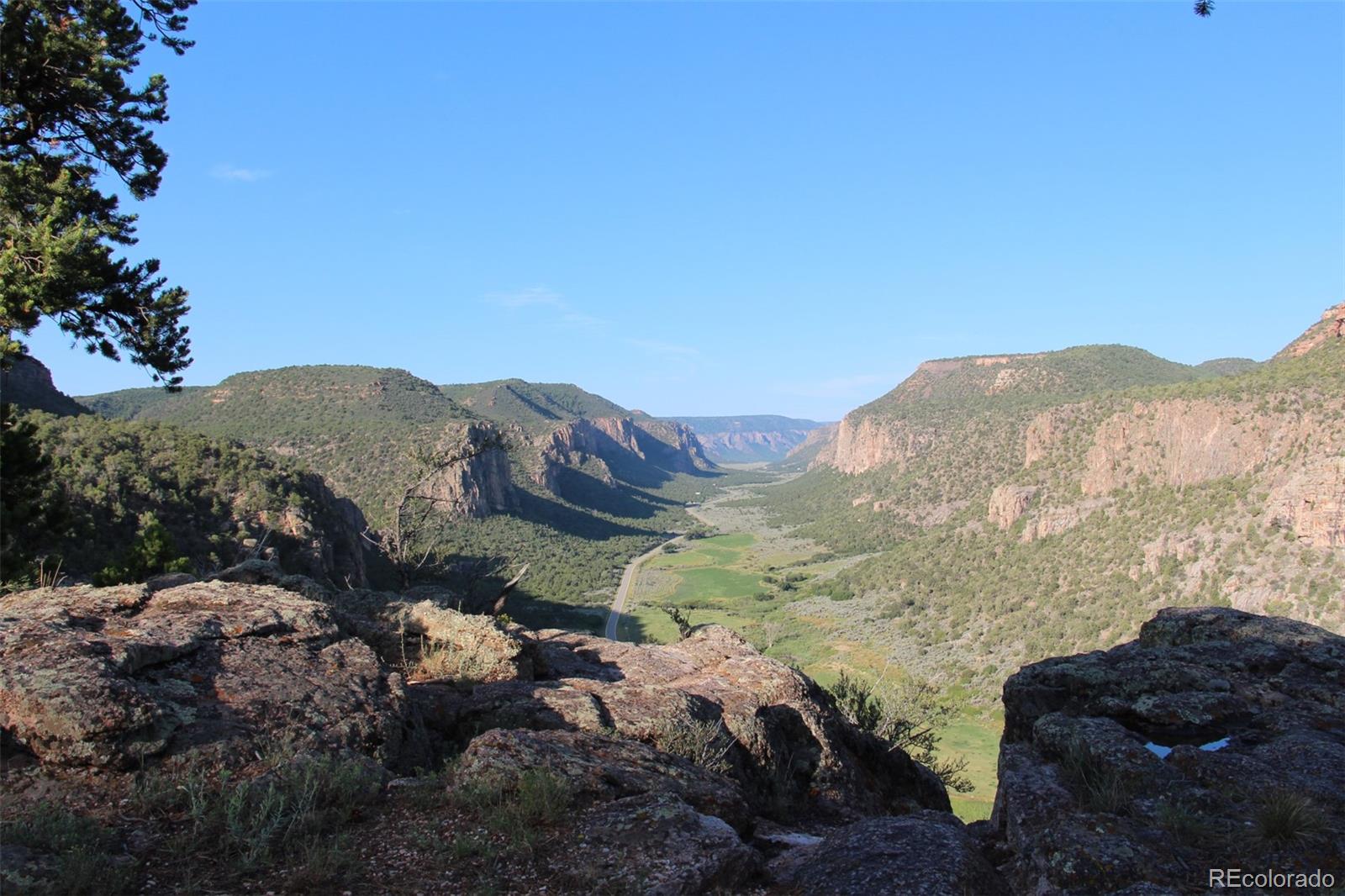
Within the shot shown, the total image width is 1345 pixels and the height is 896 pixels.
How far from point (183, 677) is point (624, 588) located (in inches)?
3546

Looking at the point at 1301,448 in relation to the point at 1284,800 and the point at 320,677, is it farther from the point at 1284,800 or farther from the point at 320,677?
the point at 320,677

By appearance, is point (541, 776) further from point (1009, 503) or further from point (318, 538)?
point (1009, 503)

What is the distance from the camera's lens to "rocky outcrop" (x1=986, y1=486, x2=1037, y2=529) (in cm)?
8300

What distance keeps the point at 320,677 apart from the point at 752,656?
8.45m

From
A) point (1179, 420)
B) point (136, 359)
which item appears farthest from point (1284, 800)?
point (1179, 420)

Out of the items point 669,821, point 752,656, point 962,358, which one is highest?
point 962,358

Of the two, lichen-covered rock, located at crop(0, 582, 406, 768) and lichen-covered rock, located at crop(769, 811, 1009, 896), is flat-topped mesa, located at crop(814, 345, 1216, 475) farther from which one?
lichen-covered rock, located at crop(0, 582, 406, 768)

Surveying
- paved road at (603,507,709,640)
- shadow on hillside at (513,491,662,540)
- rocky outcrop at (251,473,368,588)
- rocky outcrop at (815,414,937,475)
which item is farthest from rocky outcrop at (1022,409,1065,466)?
Answer: rocky outcrop at (251,473,368,588)

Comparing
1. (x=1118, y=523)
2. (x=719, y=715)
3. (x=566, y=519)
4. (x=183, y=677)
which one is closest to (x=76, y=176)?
(x=183, y=677)

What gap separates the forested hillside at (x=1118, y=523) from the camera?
48500 millimetres

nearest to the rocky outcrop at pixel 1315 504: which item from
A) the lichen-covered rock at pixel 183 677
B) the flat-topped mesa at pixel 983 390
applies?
the flat-topped mesa at pixel 983 390

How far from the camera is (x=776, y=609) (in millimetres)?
86750

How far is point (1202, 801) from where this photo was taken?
6.41 meters

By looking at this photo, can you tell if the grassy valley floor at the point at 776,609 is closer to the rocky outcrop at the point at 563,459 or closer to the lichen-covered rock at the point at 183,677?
the lichen-covered rock at the point at 183,677
